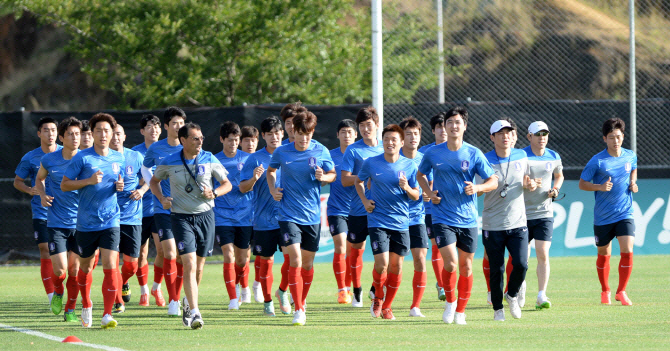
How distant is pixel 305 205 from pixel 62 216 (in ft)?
9.37

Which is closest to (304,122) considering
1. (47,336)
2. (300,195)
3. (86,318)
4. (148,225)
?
(300,195)

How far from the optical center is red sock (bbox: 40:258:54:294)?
1066 centimetres

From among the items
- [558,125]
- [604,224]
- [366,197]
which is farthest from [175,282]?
[558,125]

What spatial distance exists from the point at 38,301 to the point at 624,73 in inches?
746

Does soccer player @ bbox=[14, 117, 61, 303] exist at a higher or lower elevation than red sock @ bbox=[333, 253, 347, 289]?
higher

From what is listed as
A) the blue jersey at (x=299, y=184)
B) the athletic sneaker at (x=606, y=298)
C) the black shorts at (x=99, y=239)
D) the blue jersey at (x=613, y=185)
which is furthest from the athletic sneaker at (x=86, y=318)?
the blue jersey at (x=613, y=185)

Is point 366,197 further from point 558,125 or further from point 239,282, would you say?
point 558,125

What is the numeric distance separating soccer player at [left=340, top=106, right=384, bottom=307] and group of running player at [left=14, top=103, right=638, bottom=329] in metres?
0.02

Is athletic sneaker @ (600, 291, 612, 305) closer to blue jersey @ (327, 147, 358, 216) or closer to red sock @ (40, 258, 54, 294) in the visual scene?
blue jersey @ (327, 147, 358, 216)

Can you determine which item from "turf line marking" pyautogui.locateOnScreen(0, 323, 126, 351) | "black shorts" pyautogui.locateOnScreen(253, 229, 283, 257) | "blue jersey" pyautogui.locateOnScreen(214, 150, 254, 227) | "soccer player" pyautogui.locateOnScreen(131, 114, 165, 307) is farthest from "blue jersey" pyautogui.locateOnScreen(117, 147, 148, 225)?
"turf line marking" pyautogui.locateOnScreen(0, 323, 126, 351)

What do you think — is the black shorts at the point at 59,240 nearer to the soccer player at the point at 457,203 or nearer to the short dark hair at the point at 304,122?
the short dark hair at the point at 304,122

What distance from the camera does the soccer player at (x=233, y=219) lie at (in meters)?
10.3

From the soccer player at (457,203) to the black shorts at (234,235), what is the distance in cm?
280

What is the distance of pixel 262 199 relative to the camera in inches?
400
